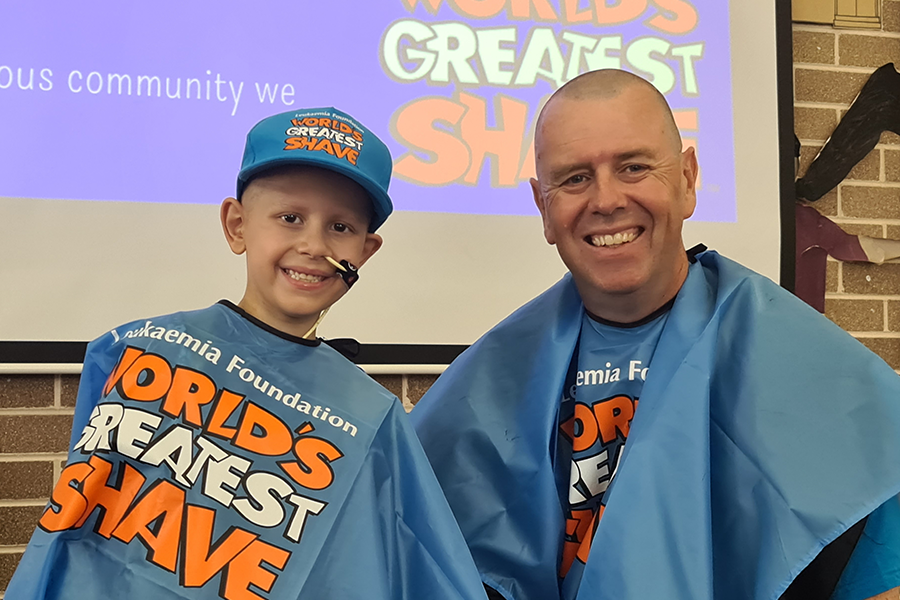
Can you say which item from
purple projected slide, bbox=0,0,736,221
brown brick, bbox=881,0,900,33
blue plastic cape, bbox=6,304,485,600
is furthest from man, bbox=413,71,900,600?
brown brick, bbox=881,0,900,33

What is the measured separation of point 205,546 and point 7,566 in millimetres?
1188

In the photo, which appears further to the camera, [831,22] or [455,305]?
[831,22]

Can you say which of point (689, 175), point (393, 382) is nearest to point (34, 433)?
point (393, 382)

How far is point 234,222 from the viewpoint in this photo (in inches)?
41.0

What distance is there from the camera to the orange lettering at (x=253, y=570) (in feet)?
2.73

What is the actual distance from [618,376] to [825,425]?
0.86ft

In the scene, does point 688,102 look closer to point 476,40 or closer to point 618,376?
point 476,40

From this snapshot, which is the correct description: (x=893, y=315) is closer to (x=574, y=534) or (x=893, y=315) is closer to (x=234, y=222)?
(x=574, y=534)

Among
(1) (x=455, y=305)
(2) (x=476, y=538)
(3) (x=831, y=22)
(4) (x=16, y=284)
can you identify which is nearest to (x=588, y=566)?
(2) (x=476, y=538)

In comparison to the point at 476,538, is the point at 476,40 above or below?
above

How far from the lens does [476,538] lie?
43.7 inches

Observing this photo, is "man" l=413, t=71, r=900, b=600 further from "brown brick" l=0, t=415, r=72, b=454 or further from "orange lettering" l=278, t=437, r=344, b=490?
"brown brick" l=0, t=415, r=72, b=454

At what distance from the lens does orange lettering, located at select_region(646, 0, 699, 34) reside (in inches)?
79.7

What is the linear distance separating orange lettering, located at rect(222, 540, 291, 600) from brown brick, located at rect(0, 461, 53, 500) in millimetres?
1140
